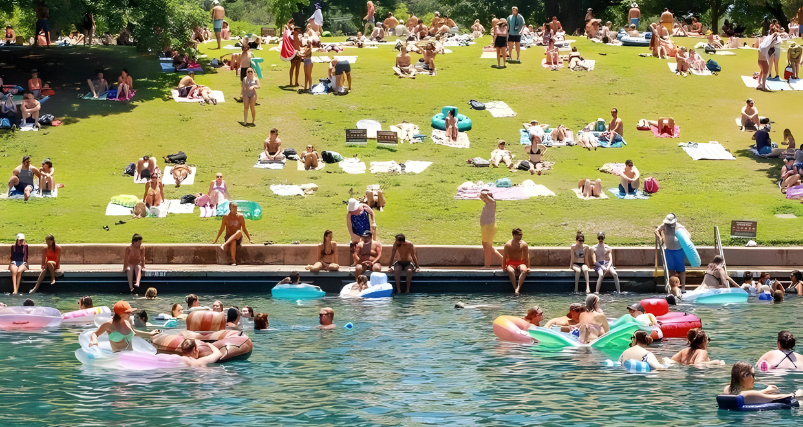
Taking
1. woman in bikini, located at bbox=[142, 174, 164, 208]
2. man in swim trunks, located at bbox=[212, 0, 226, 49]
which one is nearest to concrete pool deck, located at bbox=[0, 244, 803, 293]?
woman in bikini, located at bbox=[142, 174, 164, 208]

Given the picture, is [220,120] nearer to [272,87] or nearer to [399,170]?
[272,87]

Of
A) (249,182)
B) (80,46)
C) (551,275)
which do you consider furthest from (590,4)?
(551,275)

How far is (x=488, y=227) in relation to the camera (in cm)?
2223

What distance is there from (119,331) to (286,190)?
12940mm

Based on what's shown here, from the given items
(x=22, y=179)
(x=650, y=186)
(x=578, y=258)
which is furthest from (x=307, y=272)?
(x=650, y=186)

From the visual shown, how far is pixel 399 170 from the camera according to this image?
30.0 metres

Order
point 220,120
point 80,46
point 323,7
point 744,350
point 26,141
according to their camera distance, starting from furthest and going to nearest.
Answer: point 323,7 → point 80,46 → point 220,120 → point 26,141 → point 744,350

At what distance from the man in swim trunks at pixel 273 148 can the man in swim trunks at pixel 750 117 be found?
1621 centimetres

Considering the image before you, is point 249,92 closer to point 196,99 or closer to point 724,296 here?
point 196,99

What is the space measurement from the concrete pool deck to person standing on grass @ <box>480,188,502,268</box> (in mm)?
255

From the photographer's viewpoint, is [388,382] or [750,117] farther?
[750,117]

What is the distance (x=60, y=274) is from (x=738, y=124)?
78.8 ft

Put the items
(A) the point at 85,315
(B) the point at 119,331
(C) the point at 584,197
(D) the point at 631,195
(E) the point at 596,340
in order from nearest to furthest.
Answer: (B) the point at 119,331
(E) the point at 596,340
(A) the point at 85,315
(C) the point at 584,197
(D) the point at 631,195

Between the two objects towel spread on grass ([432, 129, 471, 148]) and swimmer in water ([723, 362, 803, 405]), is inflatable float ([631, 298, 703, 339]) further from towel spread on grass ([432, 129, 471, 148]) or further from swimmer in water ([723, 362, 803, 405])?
towel spread on grass ([432, 129, 471, 148])
